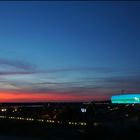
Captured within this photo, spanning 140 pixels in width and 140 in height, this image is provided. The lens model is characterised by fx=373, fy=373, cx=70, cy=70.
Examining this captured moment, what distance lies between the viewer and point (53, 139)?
34.7 m

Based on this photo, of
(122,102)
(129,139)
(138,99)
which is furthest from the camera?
(122,102)

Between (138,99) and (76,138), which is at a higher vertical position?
(138,99)

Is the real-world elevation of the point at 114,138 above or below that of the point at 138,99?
below

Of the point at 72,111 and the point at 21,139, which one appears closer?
the point at 21,139

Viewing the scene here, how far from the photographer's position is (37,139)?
34.8 metres

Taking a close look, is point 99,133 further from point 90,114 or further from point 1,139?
point 90,114

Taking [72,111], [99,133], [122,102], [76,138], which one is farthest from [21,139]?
[122,102]

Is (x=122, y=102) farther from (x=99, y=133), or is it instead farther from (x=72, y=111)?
(x=99, y=133)

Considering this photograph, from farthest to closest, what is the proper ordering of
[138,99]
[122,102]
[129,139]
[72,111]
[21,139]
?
[122,102] < [138,99] < [72,111] < [21,139] < [129,139]

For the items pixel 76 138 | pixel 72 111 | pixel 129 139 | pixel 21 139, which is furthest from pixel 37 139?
pixel 72 111

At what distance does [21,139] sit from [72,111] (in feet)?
134

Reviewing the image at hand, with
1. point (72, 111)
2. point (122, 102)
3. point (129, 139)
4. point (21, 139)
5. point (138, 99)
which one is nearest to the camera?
point (129, 139)

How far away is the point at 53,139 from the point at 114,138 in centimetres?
572

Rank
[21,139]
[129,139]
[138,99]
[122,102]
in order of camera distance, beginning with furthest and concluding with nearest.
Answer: [122,102] < [138,99] < [21,139] < [129,139]
